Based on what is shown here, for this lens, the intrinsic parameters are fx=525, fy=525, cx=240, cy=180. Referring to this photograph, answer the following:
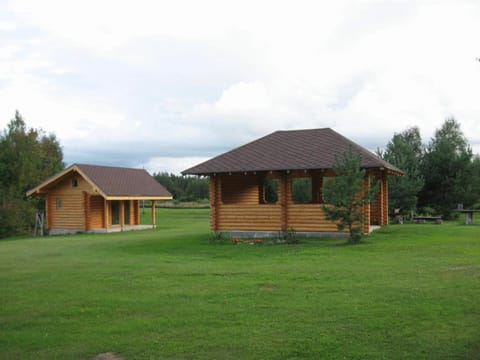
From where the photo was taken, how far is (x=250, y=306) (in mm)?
8711

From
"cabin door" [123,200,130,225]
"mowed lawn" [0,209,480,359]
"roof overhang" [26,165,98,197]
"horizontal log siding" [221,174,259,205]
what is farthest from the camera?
"cabin door" [123,200,130,225]

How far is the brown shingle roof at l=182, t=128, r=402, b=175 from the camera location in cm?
2027

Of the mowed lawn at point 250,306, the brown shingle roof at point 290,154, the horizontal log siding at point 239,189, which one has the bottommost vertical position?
the mowed lawn at point 250,306

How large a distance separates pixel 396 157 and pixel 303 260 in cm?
2058

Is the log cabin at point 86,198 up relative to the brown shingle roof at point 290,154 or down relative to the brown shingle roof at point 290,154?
down

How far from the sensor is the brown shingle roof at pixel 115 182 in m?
31.5

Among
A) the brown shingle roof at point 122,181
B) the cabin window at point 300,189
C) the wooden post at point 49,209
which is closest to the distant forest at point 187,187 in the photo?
the cabin window at point 300,189

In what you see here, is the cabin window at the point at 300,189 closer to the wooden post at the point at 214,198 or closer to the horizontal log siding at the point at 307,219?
the wooden post at the point at 214,198

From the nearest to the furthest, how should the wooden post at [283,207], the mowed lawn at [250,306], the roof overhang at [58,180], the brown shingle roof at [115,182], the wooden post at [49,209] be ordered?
1. the mowed lawn at [250,306]
2. the wooden post at [283,207]
3. the roof overhang at [58,180]
4. the brown shingle roof at [115,182]
5. the wooden post at [49,209]

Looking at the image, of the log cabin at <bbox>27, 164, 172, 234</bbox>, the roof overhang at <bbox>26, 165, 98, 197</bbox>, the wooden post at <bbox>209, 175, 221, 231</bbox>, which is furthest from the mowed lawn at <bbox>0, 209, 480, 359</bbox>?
the log cabin at <bbox>27, 164, 172, 234</bbox>

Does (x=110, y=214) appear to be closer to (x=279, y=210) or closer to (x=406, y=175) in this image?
(x=279, y=210)

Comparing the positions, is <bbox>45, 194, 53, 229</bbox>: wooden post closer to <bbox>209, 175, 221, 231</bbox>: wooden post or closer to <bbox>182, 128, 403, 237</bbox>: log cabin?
<bbox>182, 128, 403, 237</bbox>: log cabin

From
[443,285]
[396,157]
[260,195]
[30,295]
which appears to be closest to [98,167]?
[260,195]

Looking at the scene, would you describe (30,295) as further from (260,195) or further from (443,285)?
(260,195)
